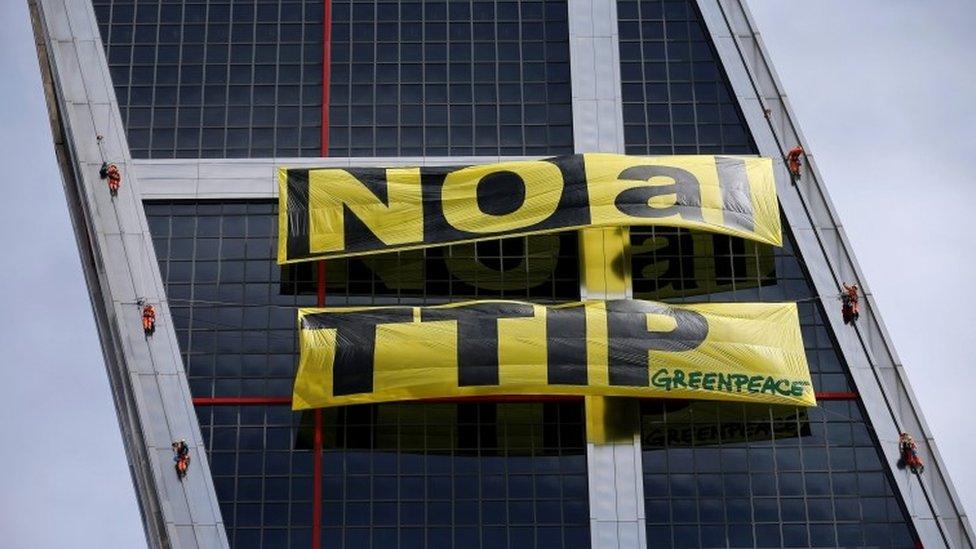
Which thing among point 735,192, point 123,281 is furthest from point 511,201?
point 123,281

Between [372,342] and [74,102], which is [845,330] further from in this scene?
[74,102]

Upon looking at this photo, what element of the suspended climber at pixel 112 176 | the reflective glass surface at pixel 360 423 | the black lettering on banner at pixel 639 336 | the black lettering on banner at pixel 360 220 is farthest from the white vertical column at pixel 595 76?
the suspended climber at pixel 112 176

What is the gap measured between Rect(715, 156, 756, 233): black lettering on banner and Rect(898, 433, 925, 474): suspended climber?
28.6 feet

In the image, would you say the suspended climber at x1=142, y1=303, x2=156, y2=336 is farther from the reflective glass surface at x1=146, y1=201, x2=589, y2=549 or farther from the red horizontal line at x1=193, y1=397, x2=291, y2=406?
the red horizontal line at x1=193, y1=397, x2=291, y2=406

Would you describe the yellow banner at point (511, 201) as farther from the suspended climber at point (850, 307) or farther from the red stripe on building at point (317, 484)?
the red stripe on building at point (317, 484)

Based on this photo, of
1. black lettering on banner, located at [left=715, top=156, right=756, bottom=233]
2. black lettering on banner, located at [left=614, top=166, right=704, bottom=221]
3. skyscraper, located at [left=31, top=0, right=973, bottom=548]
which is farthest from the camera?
black lettering on banner, located at [left=715, top=156, right=756, bottom=233]

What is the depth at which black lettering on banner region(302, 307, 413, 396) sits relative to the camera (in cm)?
6650

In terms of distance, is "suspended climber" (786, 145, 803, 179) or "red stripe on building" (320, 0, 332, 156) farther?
"red stripe on building" (320, 0, 332, 156)

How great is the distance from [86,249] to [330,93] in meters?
10.4

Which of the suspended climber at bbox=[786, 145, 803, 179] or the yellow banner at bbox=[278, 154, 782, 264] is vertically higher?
the suspended climber at bbox=[786, 145, 803, 179]

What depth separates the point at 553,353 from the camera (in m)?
66.4

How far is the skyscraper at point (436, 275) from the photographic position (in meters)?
66.4

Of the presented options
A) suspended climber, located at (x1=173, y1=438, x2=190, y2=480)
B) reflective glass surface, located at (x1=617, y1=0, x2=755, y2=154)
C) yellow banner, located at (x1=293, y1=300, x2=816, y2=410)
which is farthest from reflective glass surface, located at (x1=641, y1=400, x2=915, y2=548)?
suspended climber, located at (x1=173, y1=438, x2=190, y2=480)

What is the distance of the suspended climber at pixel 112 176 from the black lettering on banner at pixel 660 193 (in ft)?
57.7
